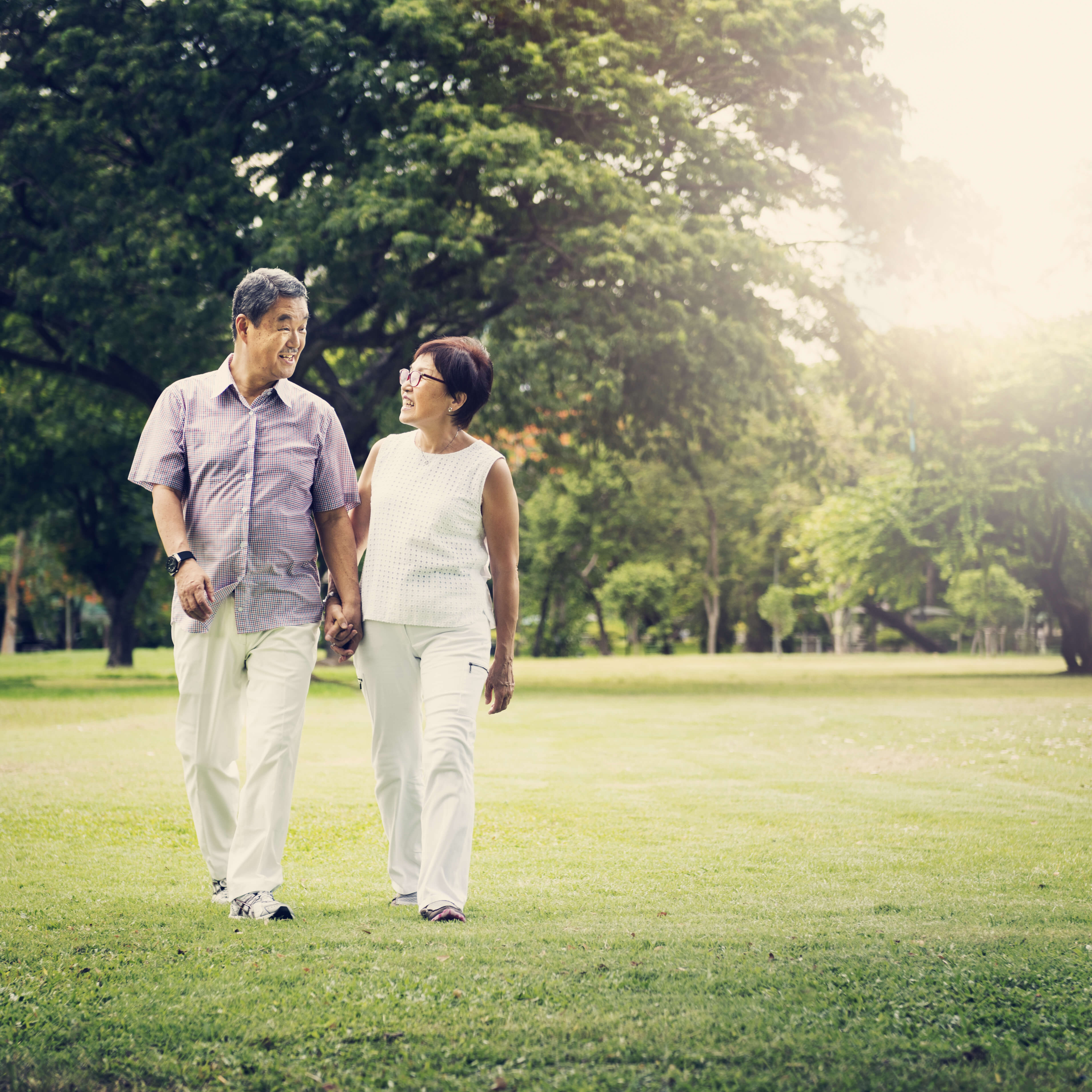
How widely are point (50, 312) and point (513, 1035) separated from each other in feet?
62.0

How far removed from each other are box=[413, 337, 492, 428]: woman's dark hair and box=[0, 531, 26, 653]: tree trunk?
41.1 metres

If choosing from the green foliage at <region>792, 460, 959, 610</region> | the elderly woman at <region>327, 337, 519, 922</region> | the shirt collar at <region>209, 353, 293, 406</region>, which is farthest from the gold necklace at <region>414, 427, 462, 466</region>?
the green foliage at <region>792, 460, 959, 610</region>

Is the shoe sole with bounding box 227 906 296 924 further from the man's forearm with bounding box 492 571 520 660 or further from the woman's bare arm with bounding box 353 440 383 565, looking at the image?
the woman's bare arm with bounding box 353 440 383 565

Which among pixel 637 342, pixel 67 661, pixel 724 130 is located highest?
pixel 724 130

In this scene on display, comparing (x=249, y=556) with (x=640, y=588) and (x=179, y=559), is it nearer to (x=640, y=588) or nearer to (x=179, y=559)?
(x=179, y=559)

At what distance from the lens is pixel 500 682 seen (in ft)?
17.1

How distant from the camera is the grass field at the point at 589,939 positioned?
10.7 ft

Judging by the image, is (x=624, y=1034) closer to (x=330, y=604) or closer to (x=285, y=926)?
(x=285, y=926)

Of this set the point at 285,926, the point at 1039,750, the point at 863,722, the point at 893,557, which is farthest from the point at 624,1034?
the point at 893,557

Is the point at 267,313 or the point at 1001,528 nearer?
the point at 267,313

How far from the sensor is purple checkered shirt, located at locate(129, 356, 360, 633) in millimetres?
4945

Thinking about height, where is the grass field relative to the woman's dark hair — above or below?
below

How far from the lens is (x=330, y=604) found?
5.11 metres

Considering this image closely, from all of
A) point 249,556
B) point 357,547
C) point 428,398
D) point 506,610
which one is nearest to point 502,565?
point 506,610
